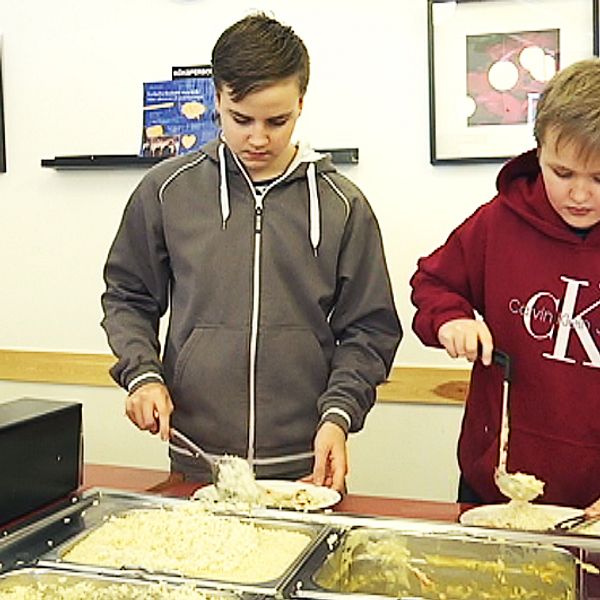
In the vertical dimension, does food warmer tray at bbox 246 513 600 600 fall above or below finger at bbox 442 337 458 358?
below

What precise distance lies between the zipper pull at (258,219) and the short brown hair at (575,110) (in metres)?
0.55

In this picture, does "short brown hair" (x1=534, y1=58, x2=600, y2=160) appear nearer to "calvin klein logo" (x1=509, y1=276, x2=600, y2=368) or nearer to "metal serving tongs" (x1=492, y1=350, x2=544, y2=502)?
"calvin klein logo" (x1=509, y1=276, x2=600, y2=368)

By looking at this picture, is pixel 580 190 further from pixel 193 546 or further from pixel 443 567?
pixel 193 546

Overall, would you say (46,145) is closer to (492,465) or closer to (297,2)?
(297,2)

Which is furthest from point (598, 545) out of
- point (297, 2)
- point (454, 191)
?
point (297, 2)

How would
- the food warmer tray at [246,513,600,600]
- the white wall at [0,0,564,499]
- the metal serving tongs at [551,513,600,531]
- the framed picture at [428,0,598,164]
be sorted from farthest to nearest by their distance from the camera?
the white wall at [0,0,564,499]
the framed picture at [428,0,598,164]
the metal serving tongs at [551,513,600,531]
the food warmer tray at [246,513,600,600]

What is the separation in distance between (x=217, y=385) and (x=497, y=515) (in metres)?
0.62

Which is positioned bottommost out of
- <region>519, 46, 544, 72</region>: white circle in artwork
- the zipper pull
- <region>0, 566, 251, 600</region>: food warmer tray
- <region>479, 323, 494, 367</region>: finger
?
<region>0, 566, 251, 600</region>: food warmer tray

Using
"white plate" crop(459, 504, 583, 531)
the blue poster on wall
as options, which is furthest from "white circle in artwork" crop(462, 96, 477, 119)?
"white plate" crop(459, 504, 583, 531)

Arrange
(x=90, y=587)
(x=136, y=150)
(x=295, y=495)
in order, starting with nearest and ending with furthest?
(x=90, y=587) < (x=295, y=495) < (x=136, y=150)

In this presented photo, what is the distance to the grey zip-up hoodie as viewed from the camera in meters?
1.77

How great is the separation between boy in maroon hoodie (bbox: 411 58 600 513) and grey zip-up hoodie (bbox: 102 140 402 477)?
0.16 meters

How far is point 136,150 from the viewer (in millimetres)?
2775

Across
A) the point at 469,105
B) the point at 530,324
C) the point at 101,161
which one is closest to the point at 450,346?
the point at 530,324
